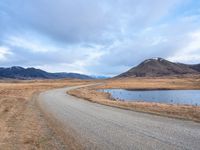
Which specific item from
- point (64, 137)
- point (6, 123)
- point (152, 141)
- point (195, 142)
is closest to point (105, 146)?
point (152, 141)

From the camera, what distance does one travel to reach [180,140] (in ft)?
33.9

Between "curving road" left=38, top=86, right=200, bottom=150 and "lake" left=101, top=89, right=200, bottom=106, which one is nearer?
"curving road" left=38, top=86, right=200, bottom=150

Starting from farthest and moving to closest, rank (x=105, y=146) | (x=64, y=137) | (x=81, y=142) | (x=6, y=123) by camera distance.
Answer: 1. (x=6, y=123)
2. (x=64, y=137)
3. (x=81, y=142)
4. (x=105, y=146)

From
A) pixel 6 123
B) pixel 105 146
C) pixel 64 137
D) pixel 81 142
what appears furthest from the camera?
pixel 6 123

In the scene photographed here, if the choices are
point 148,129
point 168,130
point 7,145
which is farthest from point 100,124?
point 7,145

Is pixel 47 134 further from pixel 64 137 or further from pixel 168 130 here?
pixel 168 130

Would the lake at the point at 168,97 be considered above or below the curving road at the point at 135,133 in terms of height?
above

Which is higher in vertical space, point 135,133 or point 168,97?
point 168,97

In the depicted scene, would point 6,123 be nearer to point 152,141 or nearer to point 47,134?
point 47,134

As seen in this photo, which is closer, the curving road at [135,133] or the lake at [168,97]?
the curving road at [135,133]

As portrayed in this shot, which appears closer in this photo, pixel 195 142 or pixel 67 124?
pixel 195 142

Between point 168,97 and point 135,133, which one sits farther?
point 168,97

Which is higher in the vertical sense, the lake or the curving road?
the lake

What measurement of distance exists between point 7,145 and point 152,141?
5.97 metres
